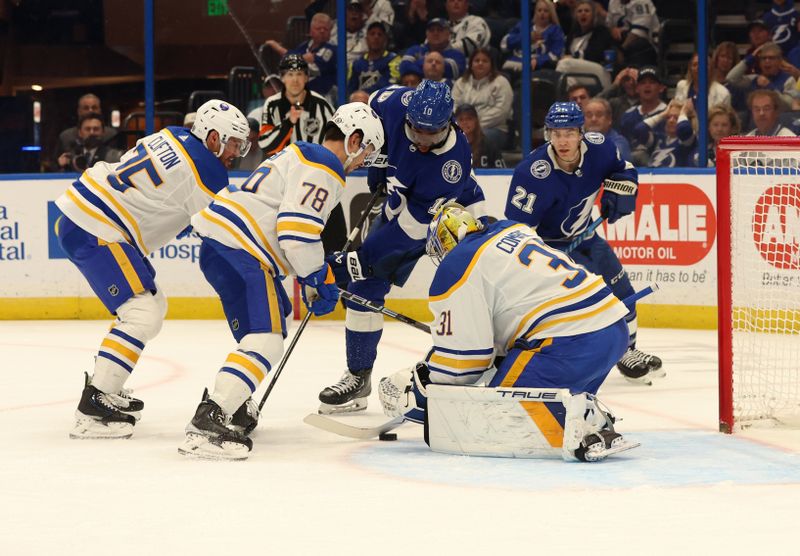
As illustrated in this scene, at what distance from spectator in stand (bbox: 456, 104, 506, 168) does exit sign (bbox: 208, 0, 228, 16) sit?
5.48ft

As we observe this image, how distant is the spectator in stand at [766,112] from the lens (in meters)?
7.65

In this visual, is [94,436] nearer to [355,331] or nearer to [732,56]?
[355,331]

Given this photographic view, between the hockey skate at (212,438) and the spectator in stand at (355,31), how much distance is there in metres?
4.74

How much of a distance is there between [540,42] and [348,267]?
3716 mm

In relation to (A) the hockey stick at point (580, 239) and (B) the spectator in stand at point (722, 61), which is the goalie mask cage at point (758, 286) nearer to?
(A) the hockey stick at point (580, 239)

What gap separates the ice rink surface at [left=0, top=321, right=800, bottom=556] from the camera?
2980 mm

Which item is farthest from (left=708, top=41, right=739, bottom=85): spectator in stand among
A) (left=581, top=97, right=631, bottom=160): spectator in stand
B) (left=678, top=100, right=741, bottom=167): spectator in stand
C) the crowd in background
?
(left=581, top=97, right=631, bottom=160): spectator in stand

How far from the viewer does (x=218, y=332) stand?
24.4 feet

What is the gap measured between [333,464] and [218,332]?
3.64m

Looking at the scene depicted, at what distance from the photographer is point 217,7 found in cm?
853

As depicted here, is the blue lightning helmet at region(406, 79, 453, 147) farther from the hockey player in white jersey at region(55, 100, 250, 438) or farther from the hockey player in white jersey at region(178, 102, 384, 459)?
the hockey player in white jersey at region(55, 100, 250, 438)

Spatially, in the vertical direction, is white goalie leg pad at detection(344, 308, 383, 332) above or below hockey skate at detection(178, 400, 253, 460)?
above

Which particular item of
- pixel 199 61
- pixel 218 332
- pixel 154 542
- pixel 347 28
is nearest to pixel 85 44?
pixel 199 61

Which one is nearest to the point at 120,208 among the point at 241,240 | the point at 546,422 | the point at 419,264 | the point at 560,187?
the point at 241,240
